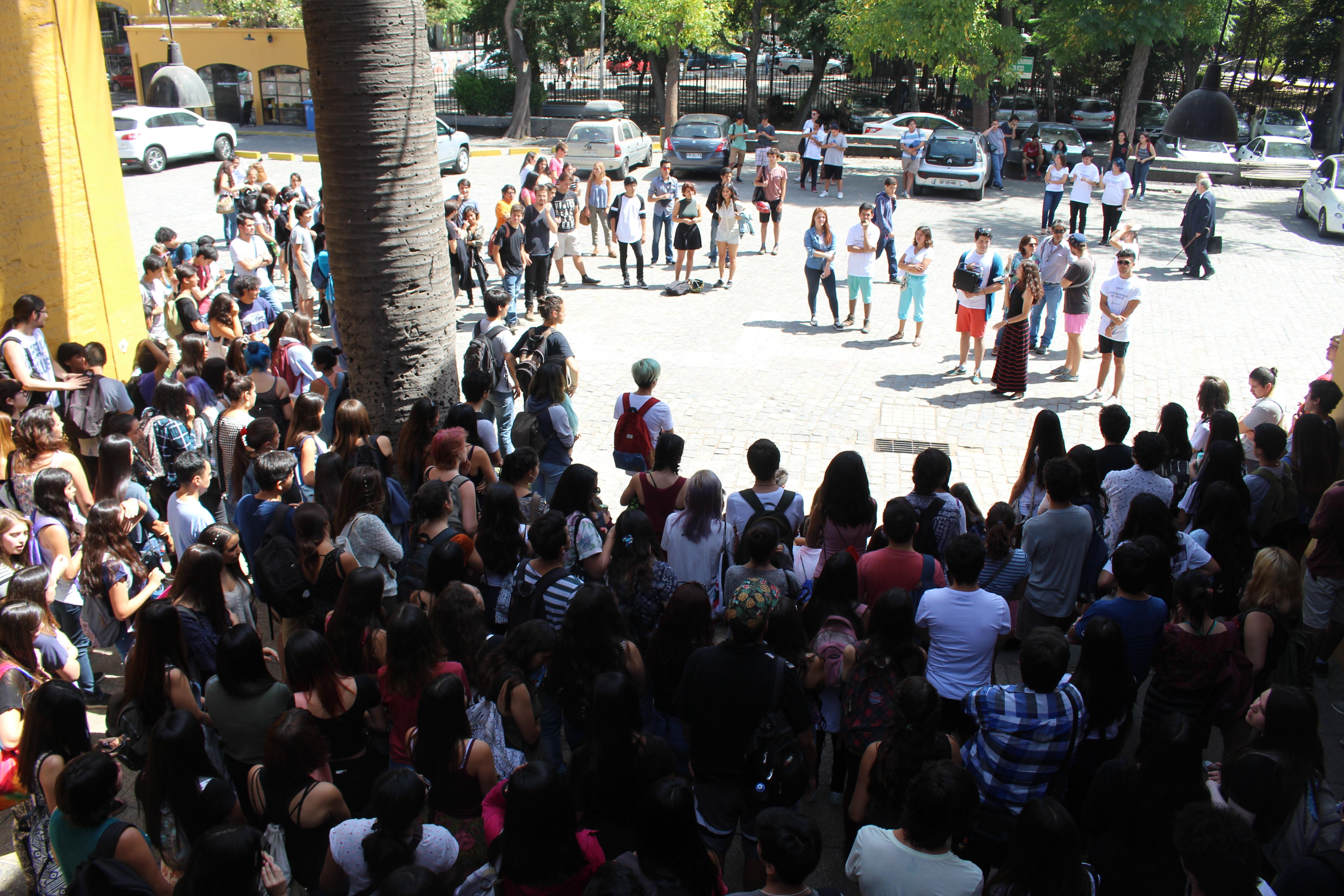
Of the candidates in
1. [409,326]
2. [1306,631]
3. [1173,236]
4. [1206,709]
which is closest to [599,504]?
[409,326]

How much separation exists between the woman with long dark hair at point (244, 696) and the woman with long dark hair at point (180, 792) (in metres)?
0.29

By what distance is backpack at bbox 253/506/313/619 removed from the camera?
4.98 meters

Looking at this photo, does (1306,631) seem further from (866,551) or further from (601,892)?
(601,892)

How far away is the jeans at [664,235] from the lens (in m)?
15.8

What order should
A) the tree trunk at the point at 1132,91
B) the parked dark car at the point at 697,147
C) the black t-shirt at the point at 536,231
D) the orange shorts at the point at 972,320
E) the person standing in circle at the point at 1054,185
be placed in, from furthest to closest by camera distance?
the parked dark car at the point at 697,147
the tree trunk at the point at 1132,91
the person standing in circle at the point at 1054,185
the black t-shirt at the point at 536,231
the orange shorts at the point at 972,320

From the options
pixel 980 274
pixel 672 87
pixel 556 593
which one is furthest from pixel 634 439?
pixel 672 87

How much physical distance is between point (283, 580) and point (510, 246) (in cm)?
861

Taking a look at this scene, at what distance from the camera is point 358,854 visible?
3.30 metres

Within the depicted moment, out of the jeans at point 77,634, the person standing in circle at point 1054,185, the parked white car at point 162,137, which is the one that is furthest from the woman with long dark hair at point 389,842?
the parked white car at point 162,137

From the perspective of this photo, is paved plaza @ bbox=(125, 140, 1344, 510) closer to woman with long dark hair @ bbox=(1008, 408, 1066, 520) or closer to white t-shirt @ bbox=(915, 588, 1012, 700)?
woman with long dark hair @ bbox=(1008, 408, 1066, 520)

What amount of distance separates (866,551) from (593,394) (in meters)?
5.85

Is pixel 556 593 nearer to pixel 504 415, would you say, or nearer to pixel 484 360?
pixel 484 360

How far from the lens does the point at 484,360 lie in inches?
318

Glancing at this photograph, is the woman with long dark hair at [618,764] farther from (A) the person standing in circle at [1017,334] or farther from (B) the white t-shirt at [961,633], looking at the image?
(A) the person standing in circle at [1017,334]
